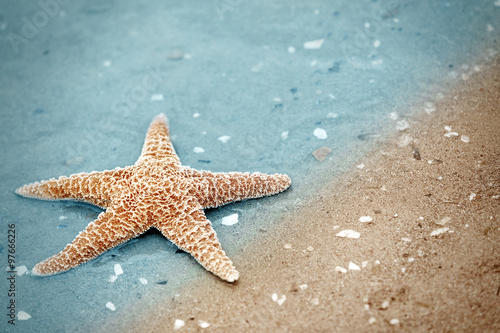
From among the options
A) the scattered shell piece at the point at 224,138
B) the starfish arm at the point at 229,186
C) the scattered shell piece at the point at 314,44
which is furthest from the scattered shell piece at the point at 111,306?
the scattered shell piece at the point at 314,44

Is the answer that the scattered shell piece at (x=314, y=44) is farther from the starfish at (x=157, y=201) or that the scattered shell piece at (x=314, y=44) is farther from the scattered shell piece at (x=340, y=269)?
the scattered shell piece at (x=340, y=269)

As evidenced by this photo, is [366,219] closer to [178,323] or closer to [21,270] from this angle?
[178,323]

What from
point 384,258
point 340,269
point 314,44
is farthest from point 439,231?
point 314,44

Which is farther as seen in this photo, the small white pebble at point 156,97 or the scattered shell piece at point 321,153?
the small white pebble at point 156,97

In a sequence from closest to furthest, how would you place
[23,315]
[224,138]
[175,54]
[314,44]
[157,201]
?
[23,315], [157,201], [224,138], [314,44], [175,54]

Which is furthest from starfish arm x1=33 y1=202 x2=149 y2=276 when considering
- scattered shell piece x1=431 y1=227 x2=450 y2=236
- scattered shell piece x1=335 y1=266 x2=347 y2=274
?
scattered shell piece x1=431 y1=227 x2=450 y2=236

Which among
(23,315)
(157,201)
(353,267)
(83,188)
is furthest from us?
(83,188)
